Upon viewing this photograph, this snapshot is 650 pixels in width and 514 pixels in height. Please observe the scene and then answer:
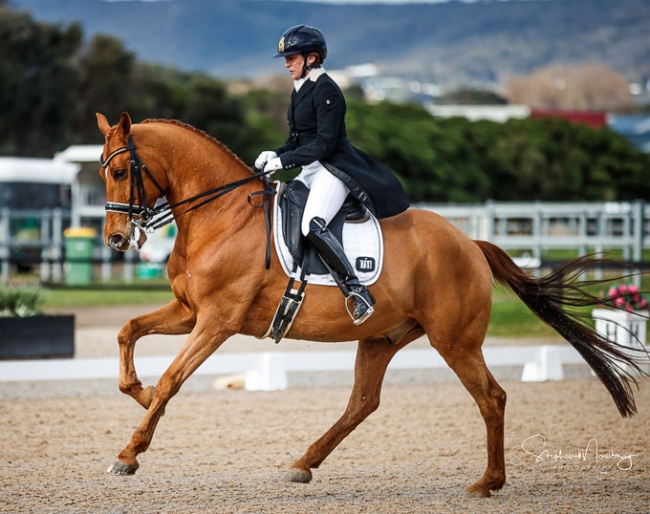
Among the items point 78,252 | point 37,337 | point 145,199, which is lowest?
point 37,337

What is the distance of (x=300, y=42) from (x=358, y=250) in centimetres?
136

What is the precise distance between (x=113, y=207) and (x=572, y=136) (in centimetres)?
9228

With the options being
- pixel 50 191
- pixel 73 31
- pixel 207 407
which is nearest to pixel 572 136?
pixel 73 31

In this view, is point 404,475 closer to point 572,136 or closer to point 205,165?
point 205,165

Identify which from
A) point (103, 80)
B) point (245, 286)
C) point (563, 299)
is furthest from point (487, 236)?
point (103, 80)

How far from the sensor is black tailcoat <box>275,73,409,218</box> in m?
6.48

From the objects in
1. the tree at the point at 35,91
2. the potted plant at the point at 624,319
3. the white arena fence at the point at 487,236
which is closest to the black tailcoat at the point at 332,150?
the potted plant at the point at 624,319

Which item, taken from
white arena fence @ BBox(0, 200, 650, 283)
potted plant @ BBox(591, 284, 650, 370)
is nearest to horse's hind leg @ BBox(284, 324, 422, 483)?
potted plant @ BBox(591, 284, 650, 370)

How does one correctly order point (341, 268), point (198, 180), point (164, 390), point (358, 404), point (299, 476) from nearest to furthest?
1. point (164, 390)
2. point (341, 268)
3. point (198, 180)
4. point (299, 476)
5. point (358, 404)

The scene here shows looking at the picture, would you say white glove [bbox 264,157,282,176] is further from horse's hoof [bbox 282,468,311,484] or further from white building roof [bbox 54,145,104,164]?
white building roof [bbox 54,145,104,164]

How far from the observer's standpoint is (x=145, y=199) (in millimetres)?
6355

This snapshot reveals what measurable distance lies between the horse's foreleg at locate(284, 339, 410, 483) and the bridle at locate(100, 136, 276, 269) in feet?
3.93

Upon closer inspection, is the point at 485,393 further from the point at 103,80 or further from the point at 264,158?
the point at 103,80

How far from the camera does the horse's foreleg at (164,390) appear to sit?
594 centimetres
